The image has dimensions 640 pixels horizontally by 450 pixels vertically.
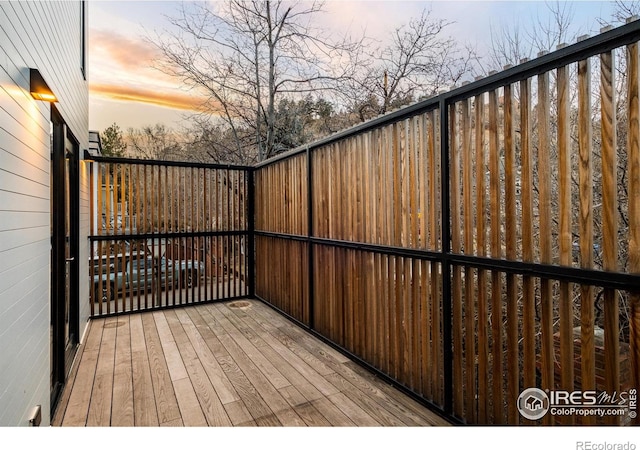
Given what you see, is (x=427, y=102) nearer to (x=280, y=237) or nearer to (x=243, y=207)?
(x=280, y=237)

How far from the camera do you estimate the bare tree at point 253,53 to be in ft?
23.9

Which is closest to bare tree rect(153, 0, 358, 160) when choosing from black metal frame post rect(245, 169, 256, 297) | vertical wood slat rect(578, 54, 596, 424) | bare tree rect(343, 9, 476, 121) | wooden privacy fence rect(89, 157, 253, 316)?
bare tree rect(343, 9, 476, 121)

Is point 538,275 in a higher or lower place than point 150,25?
lower

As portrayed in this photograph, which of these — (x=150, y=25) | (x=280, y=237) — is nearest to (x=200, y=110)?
(x=150, y=25)

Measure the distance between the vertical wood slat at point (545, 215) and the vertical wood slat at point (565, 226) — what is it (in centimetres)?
5

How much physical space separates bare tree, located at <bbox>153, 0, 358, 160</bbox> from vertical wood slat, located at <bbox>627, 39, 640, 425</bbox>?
6.50 metres

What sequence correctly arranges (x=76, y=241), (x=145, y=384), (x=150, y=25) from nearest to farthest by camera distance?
(x=145, y=384), (x=76, y=241), (x=150, y=25)

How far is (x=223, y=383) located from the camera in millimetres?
2857

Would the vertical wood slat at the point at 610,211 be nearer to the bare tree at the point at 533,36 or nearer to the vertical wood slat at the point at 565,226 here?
the vertical wood slat at the point at 565,226

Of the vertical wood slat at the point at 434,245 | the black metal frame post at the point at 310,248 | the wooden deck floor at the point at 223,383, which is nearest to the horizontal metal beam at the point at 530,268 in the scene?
the vertical wood slat at the point at 434,245

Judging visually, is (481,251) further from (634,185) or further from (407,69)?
(407,69)

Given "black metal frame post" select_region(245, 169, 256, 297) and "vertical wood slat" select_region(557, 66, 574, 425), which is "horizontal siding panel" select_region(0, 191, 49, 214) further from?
"black metal frame post" select_region(245, 169, 256, 297)

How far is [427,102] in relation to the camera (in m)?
2.40
